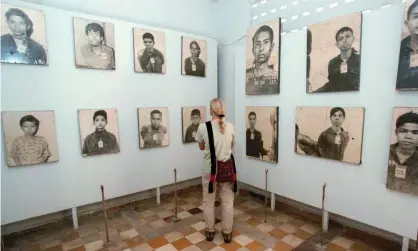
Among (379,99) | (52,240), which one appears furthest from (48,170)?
(379,99)

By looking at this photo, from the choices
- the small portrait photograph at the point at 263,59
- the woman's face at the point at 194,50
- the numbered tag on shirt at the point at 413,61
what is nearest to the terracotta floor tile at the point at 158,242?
the small portrait photograph at the point at 263,59

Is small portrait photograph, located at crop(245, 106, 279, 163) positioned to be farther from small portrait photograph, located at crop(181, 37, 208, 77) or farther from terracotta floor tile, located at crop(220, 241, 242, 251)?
terracotta floor tile, located at crop(220, 241, 242, 251)

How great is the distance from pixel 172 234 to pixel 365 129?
8.30 ft

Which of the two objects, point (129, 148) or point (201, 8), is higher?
point (201, 8)

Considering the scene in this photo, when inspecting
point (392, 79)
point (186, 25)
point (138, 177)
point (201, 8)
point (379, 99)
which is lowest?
point (138, 177)

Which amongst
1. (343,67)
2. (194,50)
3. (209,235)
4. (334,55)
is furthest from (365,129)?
(194,50)

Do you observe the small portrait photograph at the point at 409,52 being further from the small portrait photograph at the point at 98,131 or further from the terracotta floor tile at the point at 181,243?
the small portrait photograph at the point at 98,131

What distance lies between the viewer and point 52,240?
2.77 metres

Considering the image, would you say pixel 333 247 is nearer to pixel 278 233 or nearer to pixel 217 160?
pixel 278 233

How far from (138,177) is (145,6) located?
2.70 meters

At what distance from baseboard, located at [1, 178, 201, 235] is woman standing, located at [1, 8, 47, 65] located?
191 centimetres

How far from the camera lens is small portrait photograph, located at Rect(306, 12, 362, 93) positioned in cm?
258

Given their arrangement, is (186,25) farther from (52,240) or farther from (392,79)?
(52,240)

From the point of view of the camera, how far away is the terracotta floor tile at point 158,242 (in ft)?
8.74
